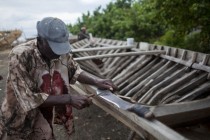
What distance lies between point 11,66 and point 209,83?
9.42 feet

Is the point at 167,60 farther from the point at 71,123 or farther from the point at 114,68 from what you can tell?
the point at 71,123

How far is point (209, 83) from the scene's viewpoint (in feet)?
14.2

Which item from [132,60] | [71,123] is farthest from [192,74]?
[71,123]

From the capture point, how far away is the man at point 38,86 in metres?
2.57

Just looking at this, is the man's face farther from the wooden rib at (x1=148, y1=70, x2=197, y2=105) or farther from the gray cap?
the wooden rib at (x1=148, y1=70, x2=197, y2=105)

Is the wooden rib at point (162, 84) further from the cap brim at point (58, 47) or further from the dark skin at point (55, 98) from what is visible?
the cap brim at point (58, 47)

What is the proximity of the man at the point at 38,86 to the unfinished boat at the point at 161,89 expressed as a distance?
0.65 m

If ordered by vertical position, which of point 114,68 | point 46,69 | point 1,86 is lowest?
point 1,86

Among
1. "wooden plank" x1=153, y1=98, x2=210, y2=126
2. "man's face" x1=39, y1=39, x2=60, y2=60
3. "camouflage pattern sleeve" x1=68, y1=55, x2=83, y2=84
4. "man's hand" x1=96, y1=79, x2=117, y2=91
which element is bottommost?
"wooden plank" x1=153, y1=98, x2=210, y2=126

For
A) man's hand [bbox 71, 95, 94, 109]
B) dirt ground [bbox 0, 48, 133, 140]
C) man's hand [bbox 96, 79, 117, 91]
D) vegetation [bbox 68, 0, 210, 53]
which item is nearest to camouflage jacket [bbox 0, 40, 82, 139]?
man's hand [bbox 71, 95, 94, 109]

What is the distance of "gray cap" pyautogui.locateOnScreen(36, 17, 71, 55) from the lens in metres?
2.60

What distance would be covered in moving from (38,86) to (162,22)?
5461mm

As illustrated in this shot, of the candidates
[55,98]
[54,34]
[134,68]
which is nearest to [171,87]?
[134,68]

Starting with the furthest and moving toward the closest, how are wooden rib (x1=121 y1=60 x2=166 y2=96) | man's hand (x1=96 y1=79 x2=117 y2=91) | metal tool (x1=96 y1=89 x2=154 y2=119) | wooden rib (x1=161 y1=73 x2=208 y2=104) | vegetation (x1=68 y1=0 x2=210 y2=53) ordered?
vegetation (x1=68 y1=0 x2=210 y2=53) < wooden rib (x1=121 y1=60 x2=166 y2=96) < wooden rib (x1=161 y1=73 x2=208 y2=104) < man's hand (x1=96 y1=79 x2=117 y2=91) < metal tool (x1=96 y1=89 x2=154 y2=119)
